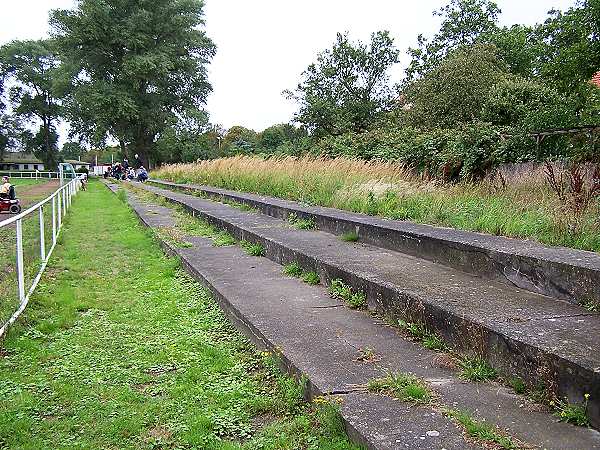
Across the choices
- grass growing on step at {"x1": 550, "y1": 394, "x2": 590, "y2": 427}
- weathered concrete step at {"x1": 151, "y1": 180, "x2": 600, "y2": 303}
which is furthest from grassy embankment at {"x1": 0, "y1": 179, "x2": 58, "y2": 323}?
grass growing on step at {"x1": 550, "y1": 394, "x2": 590, "y2": 427}

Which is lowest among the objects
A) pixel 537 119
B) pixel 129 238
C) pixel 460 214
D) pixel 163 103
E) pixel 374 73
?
pixel 129 238

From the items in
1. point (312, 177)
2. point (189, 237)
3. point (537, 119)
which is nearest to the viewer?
point (189, 237)

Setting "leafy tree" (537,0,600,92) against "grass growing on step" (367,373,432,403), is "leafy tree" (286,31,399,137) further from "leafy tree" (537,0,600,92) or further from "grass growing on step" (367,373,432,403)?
"grass growing on step" (367,373,432,403)

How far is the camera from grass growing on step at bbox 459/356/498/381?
2397 millimetres

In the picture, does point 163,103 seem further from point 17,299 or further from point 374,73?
point 17,299

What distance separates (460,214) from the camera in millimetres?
5496

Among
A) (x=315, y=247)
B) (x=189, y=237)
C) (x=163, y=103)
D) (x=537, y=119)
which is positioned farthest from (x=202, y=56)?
(x=315, y=247)

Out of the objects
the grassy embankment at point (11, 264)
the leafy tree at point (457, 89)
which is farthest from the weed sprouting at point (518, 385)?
the leafy tree at point (457, 89)

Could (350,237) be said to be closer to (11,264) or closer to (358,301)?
(358,301)

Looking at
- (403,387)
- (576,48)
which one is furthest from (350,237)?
(576,48)

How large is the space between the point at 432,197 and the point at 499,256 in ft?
11.7

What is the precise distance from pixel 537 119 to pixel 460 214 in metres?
8.34

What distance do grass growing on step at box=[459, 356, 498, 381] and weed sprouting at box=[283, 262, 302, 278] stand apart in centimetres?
254

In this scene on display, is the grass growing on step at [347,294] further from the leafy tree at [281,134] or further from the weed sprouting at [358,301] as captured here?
the leafy tree at [281,134]
